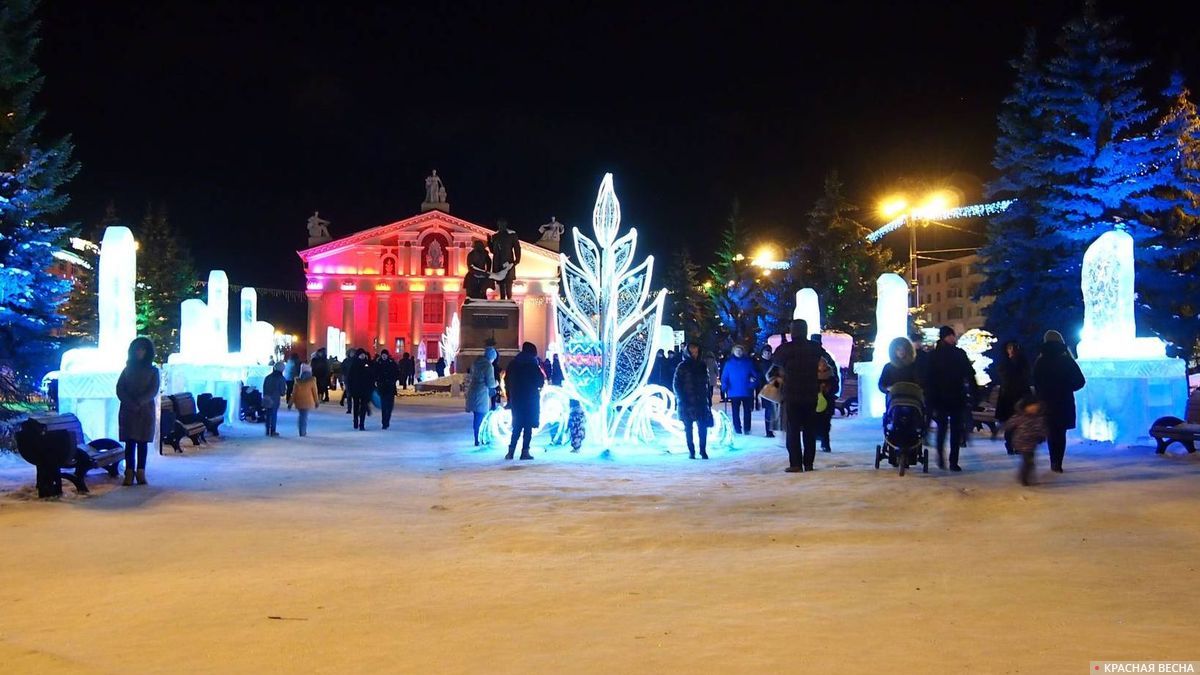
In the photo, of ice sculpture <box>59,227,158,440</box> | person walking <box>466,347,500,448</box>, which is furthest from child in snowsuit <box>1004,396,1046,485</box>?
ice sculpture <box>59,227,158,440</box>

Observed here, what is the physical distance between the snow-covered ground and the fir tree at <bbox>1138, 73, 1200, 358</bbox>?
542 inches

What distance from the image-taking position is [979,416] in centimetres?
1548

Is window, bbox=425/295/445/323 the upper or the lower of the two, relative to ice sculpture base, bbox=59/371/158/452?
upper

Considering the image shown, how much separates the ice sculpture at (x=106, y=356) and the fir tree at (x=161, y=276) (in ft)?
137

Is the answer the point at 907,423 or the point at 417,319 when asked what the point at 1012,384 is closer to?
the point at 907,423

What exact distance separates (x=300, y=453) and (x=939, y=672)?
12.1 m

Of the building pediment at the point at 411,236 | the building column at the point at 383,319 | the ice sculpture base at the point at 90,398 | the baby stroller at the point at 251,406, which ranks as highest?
the building pediment at the point at 411,236

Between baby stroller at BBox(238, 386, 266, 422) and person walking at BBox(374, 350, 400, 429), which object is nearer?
person walking at BBox(374, 350, 400, 429)

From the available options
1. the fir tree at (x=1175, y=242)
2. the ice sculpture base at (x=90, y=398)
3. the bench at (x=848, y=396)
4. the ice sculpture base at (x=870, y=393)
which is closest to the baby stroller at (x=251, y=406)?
the ice sculpture base at (x=90, y=398)

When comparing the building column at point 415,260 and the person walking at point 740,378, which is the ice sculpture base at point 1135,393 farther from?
the building column at point 415,260

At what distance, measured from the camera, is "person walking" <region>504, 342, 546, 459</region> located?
1316 cm

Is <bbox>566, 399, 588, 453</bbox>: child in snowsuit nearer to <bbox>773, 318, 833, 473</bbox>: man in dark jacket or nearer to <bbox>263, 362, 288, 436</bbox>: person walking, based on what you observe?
<bbox>773, 318, 833, 473</bbox>: man in dark jacket

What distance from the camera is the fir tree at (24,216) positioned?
20.1 metres

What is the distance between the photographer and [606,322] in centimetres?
1509
